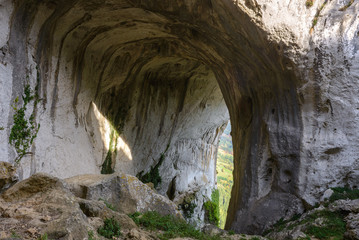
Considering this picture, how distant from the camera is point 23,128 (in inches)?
239

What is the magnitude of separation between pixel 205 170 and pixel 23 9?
9559mm

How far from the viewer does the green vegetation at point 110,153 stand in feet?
31.8

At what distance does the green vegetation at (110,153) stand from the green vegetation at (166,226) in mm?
5308

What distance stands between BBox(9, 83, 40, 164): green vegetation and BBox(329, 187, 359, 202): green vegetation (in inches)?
218

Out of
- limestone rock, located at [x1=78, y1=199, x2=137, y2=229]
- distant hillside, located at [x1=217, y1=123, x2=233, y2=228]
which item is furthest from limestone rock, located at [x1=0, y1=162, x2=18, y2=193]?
distant hillside, located at [x1=217, y1=123, x2=233, y2=228]

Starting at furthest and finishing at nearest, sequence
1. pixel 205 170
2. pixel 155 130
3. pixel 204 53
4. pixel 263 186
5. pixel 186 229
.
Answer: pixel 205 170, pixel 155 130, pixel 204 53, pixel 263 186, pixel 186 229

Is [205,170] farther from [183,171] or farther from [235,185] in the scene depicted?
[235,185]

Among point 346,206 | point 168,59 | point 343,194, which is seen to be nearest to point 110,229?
point 346,206

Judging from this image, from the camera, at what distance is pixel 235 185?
301 inches

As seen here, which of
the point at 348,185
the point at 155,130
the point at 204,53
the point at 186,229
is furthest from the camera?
the point at 155,130

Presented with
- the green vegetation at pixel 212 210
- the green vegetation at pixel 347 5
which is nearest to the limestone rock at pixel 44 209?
the green vegetation at pixel 347 5

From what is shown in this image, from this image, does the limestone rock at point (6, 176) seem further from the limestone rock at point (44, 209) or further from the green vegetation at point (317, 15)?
the green vegetation at point (317, 15)

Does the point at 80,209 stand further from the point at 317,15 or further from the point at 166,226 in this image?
the point at 317,15

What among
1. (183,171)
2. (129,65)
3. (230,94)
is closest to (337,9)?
(230,94)
